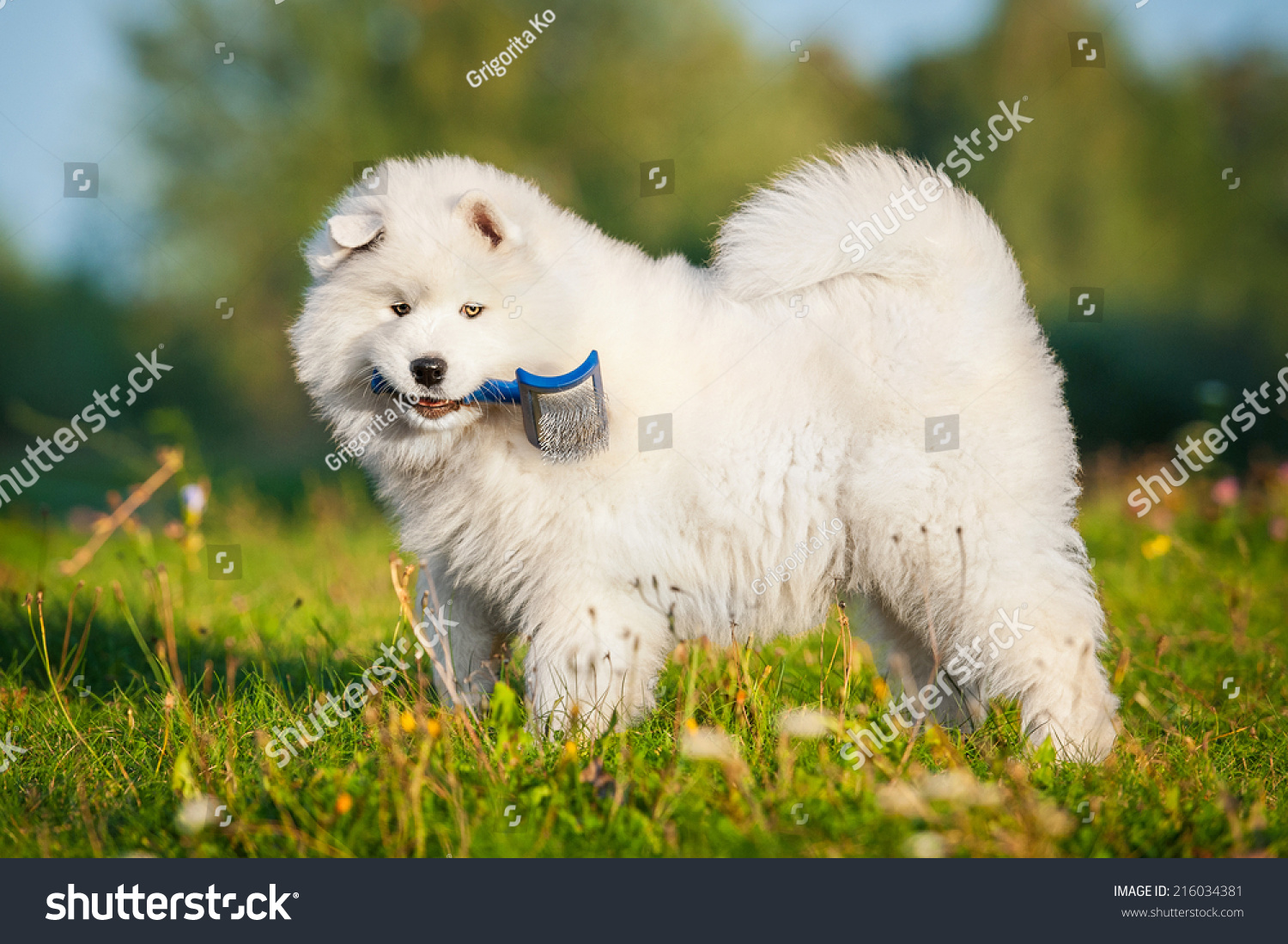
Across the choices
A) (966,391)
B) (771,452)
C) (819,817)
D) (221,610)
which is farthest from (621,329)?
(221,610)

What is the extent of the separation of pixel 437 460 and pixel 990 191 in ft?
31.6

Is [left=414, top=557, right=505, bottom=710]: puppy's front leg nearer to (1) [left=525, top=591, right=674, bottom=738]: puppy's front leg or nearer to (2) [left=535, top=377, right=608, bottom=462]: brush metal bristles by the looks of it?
(1) [left=525, top=591, right=674, bottom=738]: puppy's front leg

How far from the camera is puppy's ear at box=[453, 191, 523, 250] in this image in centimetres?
291

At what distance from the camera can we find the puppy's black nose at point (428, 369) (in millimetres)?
2834

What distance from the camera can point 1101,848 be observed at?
235 cm

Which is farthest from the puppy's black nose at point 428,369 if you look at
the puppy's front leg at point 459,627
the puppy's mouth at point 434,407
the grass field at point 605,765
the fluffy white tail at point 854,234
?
the fluffy white tail at point 854,234

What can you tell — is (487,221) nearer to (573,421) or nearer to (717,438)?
(573,421)

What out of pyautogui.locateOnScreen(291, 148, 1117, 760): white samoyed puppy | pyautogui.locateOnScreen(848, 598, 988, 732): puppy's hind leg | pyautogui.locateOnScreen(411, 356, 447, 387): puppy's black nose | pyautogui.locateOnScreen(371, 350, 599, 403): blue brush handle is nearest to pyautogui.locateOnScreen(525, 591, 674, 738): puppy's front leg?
pyautogui.locateOnScreen(291, 148, 1117, 760): white samoyed puppy

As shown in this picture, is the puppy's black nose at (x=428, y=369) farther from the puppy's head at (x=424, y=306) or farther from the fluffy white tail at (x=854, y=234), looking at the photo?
the fluffy white tail at (x=854, y=234)

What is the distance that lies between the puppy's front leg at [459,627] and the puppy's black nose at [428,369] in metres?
0.79

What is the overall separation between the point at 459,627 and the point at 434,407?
0.88m

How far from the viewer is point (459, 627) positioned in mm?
3420

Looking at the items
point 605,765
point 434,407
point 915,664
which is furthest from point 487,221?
point 915,664
